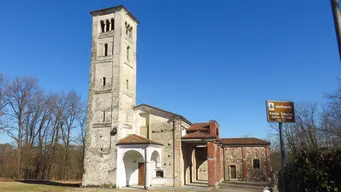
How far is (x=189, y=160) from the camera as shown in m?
29.8

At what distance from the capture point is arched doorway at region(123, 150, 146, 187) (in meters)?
26.1

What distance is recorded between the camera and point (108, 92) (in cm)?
2652

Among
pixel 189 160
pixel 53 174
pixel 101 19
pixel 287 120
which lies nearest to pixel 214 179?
pixel 189 160

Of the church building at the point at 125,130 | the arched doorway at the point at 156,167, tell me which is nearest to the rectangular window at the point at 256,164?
the church building at the point at 125,130

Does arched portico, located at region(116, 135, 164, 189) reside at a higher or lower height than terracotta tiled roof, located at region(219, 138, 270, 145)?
lower

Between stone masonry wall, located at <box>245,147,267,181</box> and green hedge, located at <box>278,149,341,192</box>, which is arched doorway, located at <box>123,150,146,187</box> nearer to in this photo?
stone masonry wall, located at <box>245,147,267,181</box>

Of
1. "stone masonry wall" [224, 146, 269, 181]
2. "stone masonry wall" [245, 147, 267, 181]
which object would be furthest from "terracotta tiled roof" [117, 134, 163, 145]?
"stone masonry wall" [245, 147, 267, 181]

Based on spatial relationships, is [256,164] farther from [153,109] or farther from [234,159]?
[153,109]

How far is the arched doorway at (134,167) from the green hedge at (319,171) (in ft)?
65.1

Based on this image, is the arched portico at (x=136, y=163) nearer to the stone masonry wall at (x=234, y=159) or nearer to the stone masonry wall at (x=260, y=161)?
the stone masonry wall at (x=234, y=159)

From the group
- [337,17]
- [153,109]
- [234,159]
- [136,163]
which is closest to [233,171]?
[234,159]

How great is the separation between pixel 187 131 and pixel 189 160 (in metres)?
3.42

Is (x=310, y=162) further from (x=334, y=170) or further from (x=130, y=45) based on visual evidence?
(x=130, y=45)

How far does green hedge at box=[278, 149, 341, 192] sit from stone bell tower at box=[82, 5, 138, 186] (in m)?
19.0
